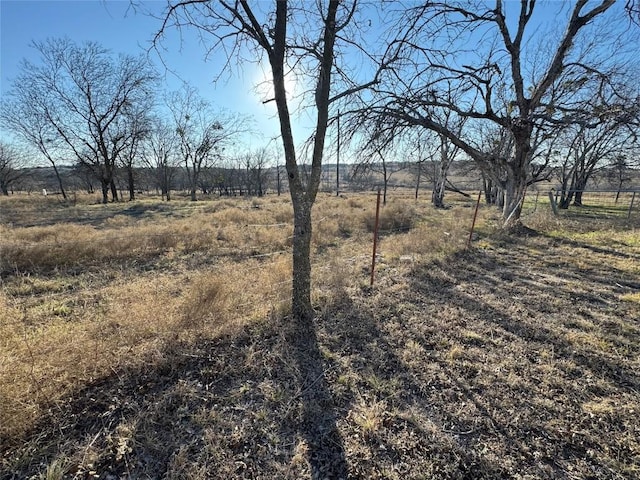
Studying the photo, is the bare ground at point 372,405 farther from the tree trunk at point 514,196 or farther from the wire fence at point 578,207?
the wire fence at point 578,207

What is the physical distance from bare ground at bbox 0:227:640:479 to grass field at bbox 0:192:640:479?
0.5 inches

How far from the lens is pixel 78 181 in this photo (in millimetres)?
64312

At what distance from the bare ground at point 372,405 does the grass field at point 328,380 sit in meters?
0.01

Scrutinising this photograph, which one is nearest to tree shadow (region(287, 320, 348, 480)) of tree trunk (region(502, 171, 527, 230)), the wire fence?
tree trunk (region(502, 171, 527, 230))

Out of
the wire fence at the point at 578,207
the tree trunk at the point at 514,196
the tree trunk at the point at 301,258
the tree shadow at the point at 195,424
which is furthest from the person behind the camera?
the wire fence at the point at 578,207

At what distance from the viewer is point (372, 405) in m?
2.38

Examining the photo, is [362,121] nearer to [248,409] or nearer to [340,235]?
[340,235]

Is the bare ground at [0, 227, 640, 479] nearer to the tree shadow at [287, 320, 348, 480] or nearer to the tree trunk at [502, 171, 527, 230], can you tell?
the tree shadow at [287, 320, 348, 480]

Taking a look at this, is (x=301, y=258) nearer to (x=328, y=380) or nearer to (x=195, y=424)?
(x=328, y=380)

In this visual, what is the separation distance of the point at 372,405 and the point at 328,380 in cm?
51

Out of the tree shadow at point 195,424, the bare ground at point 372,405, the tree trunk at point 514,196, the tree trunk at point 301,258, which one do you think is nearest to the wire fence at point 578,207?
the tree trunk at point 514,196

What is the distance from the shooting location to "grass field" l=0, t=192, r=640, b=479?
191cm

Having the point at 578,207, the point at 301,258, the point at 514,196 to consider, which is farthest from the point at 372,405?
the point at 578,207

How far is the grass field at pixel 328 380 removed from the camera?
191cm
